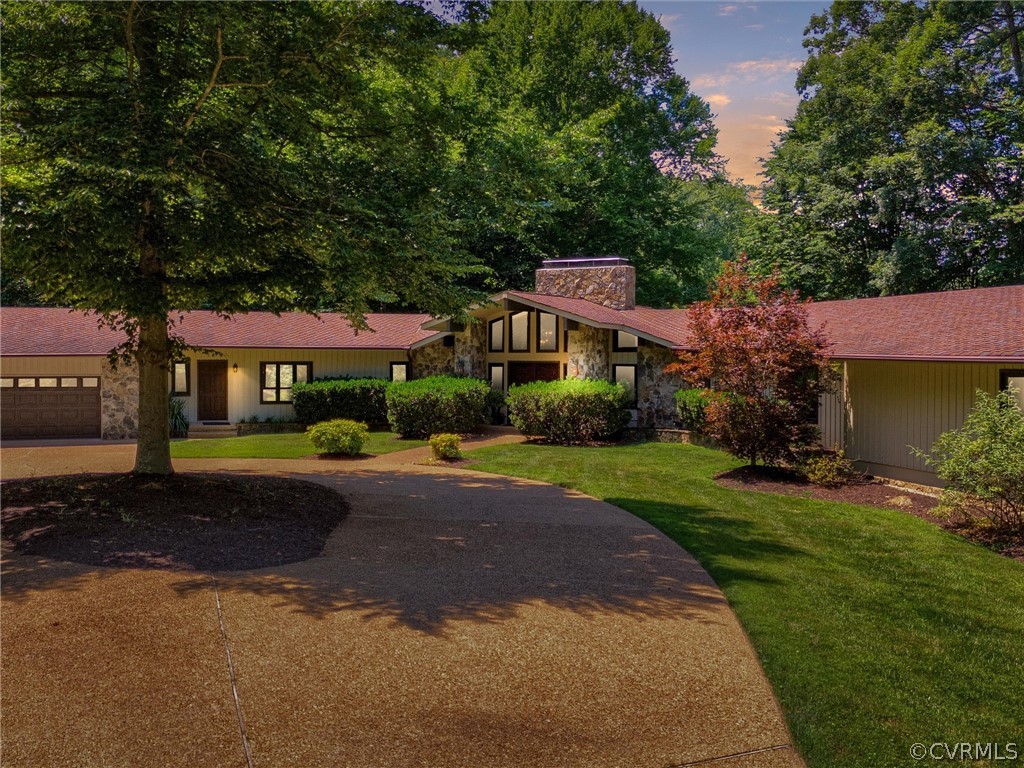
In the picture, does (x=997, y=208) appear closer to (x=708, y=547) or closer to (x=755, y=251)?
(x=755, y=251)

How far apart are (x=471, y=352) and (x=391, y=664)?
19.3 metres

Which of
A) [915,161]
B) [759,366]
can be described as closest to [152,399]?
[759,366]

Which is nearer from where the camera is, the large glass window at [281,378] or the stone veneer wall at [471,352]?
the stone veneer wall at [471,352]

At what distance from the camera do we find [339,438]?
60.2ft

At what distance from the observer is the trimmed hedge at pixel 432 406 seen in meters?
21.9

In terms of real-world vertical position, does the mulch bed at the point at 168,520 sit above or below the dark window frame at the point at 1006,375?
below

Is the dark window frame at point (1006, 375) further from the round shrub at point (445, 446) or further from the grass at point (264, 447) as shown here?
the grass at point (264, 447)

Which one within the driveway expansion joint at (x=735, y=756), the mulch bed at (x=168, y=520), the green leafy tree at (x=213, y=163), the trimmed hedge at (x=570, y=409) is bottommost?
the driveway expansion joint at (x=735, y=756)

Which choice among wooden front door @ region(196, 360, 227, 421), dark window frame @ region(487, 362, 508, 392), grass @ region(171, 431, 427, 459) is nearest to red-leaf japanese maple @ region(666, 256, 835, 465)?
grass @ region(171, 431, 427, 459)

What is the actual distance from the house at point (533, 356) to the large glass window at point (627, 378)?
5cm

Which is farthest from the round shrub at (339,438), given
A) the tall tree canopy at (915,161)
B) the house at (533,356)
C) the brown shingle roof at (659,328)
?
the tall tree canopy at (915,161)

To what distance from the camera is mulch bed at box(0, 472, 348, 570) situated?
8859 millimetres

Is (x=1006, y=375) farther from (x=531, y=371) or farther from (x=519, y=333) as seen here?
(x=519, y=333)

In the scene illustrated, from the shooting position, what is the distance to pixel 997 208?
→ 81.4 ft
